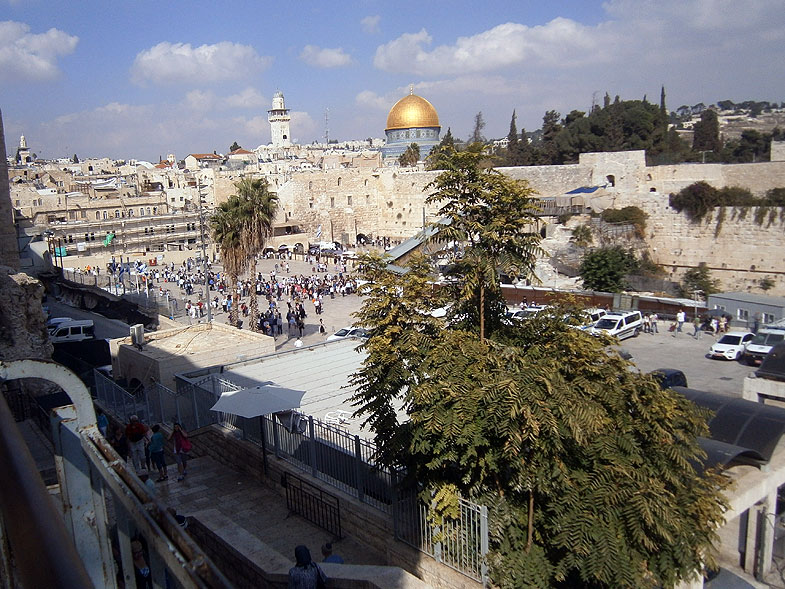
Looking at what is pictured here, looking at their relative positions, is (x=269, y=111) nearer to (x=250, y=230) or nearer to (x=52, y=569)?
(x=250, y=230)

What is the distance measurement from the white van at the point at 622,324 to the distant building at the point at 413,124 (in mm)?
39815

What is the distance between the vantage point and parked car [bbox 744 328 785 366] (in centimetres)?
1514

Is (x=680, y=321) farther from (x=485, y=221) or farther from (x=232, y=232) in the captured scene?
(x=485, y=221)

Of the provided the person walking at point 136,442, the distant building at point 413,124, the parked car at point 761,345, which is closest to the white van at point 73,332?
the person walking at point 136,442

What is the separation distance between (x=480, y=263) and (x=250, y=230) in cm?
1305

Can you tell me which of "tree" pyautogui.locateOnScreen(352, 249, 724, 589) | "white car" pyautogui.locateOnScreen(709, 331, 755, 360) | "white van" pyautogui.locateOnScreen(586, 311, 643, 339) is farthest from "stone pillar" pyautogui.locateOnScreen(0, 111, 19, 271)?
"white car" pyautogui.locateOnScreen(709, 331, 755, 360)

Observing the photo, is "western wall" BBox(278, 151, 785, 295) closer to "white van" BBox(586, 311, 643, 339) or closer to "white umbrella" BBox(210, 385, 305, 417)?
"white van" BBox(586, 311, 643, 339)

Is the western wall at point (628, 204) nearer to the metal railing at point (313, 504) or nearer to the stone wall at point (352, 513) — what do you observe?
the stone wall at point (352, 513)

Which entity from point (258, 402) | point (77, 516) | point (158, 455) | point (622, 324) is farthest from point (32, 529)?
point (622, 324)

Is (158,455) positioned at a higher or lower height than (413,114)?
lower

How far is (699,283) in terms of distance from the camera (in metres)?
25.6

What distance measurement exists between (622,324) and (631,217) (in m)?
14.7

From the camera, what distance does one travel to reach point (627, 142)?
142 ft

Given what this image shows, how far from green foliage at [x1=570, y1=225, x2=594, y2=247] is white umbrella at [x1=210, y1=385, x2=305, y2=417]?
24226 mm
